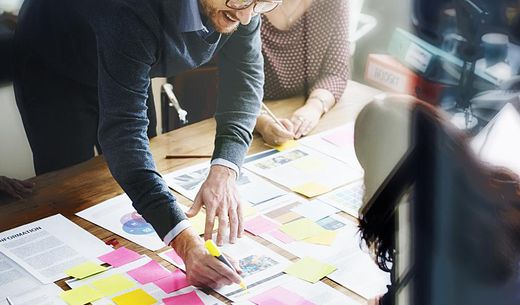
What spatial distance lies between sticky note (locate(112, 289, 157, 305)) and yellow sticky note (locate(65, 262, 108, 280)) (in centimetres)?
9

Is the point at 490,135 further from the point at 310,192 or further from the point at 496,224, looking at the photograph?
the point at 310,192

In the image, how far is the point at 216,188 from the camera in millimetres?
1350

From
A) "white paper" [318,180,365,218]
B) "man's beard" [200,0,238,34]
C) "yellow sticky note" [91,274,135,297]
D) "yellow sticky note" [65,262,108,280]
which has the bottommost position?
"yellow sticky note" [91,274,135,297]

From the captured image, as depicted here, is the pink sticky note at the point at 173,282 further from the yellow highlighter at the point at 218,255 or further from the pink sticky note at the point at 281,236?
the pink sticky note at the point at 281,236

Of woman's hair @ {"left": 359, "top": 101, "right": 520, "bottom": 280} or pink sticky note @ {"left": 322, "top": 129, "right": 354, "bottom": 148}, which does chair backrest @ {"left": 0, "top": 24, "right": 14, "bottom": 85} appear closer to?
pink sticky note @ {"left": 322, "top": 129, "right": 354, "bottom": 148}

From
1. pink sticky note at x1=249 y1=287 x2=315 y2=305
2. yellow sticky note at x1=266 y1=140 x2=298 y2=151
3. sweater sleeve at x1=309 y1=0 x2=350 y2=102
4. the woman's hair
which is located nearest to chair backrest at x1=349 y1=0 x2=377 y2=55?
sweater sleeve at x1=309 y1=0 x2=350 y2=102

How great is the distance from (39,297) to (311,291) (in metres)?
0.46

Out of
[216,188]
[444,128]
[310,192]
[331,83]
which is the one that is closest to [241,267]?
[216,188]

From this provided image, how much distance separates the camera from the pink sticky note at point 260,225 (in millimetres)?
1337

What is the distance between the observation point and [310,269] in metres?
1.22

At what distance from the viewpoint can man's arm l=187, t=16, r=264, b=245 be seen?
133 cm

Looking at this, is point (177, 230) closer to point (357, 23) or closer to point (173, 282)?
point (173, 282)

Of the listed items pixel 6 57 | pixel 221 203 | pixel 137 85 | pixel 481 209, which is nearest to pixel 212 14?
pixel 137 85

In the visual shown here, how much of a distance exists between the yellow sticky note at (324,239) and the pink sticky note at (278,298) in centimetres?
16
